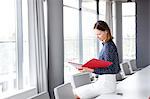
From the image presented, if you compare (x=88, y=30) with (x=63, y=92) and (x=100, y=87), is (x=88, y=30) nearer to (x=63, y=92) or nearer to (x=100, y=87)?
(x=100, y=87)

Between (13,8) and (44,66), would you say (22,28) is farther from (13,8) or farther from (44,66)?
(44,66)

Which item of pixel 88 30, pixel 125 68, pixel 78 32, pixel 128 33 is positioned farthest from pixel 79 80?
pixel 128 33

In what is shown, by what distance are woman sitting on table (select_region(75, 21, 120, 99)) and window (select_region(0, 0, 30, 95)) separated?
132 cm

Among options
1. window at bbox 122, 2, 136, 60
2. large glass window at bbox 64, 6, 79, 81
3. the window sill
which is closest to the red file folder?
the window sill

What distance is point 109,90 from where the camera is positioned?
106 inches

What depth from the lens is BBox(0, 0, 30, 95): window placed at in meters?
3.65

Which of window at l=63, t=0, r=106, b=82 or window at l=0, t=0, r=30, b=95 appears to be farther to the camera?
window at l=63, t=0, r=106, b=82

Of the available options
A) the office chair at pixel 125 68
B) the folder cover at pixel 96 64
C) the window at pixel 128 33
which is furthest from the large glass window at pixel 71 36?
the window at pixel 128 33

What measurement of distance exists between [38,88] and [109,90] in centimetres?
158

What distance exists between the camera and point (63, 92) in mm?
2523

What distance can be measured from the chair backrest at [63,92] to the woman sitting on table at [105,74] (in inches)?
4.7

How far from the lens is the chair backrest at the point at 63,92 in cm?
239

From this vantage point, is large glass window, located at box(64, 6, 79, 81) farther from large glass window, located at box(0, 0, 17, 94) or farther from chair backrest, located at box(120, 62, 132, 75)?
large glass window, located at box(0, 0, 17, 94)

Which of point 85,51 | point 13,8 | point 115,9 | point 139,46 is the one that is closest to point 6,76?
point 13,8
